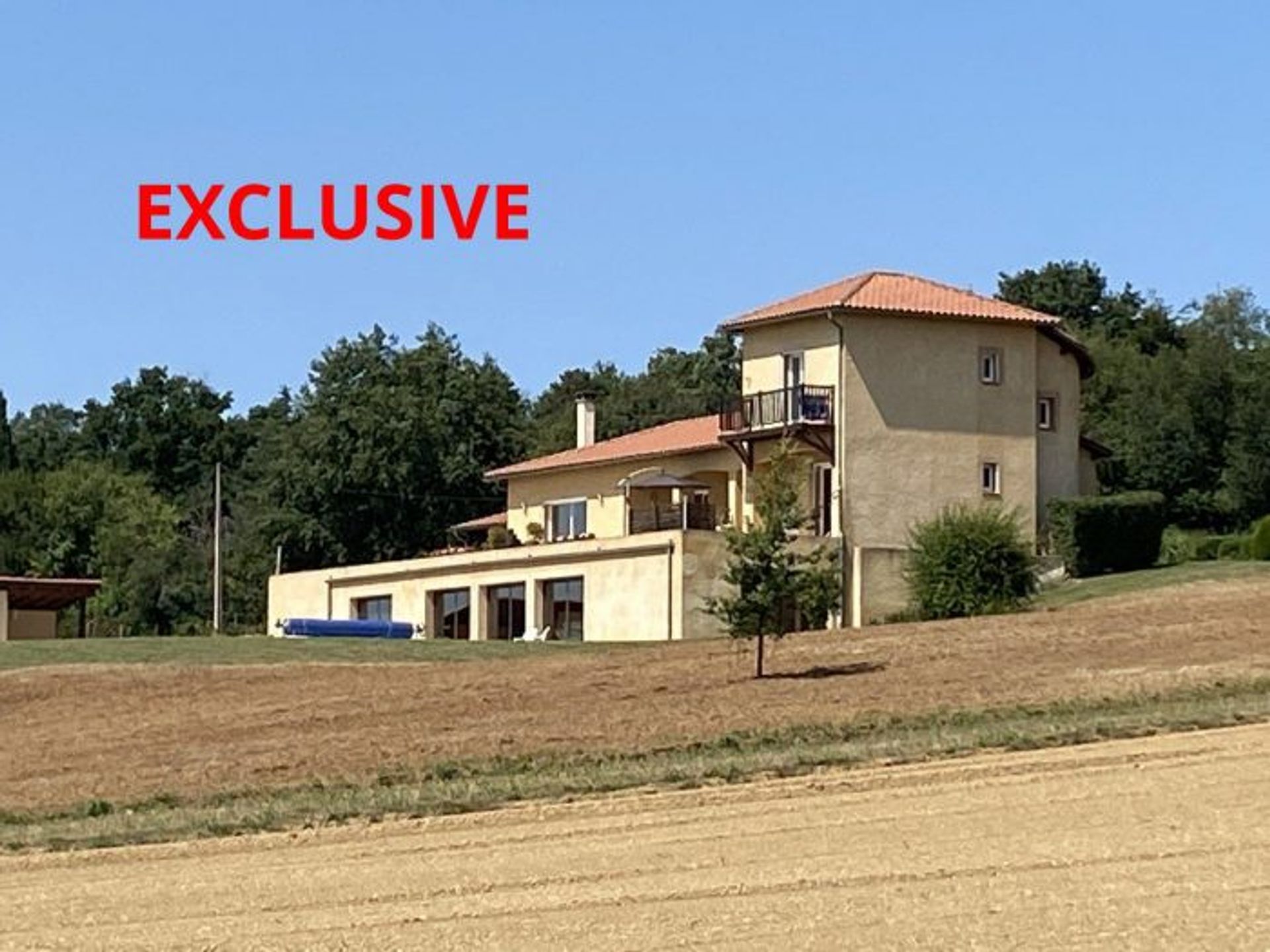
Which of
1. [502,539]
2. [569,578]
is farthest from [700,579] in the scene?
[502,539]

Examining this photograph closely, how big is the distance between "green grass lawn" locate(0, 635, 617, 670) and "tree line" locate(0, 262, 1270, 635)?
34.6 metres

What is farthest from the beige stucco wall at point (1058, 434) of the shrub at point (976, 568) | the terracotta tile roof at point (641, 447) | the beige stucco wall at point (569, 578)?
the beige stucco wall at point (569, 578)

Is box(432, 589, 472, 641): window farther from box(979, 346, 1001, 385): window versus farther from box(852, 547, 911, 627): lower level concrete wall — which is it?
box(979, 346, 1001, 385): window

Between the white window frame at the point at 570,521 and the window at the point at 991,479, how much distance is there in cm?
1255

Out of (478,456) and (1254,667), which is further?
(478,456)

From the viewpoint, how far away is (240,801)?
31.4m

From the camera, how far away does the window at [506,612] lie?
6631 centimetres

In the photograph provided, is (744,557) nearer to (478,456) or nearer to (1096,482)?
(1096,482)

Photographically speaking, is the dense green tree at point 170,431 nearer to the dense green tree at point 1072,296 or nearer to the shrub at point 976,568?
the dense green tree at point 1072,296

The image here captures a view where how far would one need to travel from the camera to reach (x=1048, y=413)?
6731 centimetres

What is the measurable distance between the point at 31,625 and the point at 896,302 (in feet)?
109

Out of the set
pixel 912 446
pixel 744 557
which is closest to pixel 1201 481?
pixel 912 446

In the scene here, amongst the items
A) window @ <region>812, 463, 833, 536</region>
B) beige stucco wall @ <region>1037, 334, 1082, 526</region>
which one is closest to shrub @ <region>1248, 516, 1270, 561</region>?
beige stucco wall @ <region>1037, 334, 1082, 526</region>

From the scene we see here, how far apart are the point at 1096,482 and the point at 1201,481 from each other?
54.0 feet
